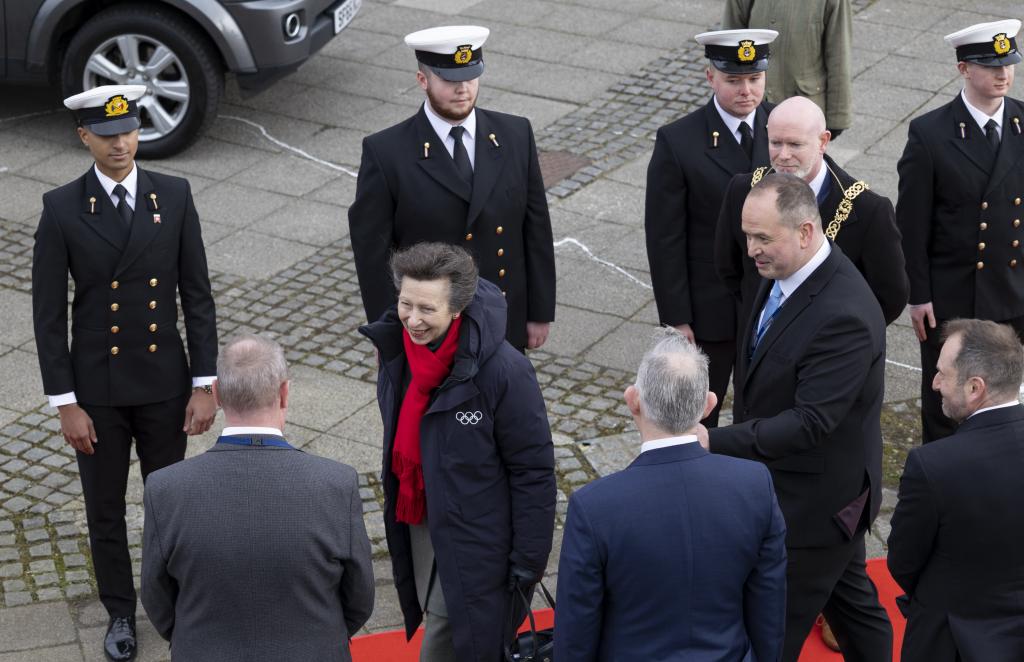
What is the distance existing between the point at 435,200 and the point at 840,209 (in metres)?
1.61

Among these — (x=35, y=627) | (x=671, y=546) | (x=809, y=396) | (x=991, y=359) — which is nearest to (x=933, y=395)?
(x=809, y=396)

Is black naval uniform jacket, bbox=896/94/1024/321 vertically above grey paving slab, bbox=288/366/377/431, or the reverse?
black naval uniform jacket, bbox=896/94/1024/321

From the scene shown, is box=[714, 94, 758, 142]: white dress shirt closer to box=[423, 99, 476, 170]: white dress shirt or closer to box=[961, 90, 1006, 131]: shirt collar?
box=[961, 90, 1006, 131]: shirt collar

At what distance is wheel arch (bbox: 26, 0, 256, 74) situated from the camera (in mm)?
9773

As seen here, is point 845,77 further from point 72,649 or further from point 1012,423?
point 72,649

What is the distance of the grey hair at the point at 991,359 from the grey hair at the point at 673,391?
33.2 inches

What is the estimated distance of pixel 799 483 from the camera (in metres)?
4.60

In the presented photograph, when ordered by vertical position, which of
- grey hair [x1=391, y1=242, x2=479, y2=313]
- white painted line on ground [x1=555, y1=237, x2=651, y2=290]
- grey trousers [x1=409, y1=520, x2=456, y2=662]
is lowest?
white painted line on ground [x1=555, y1=237, x2=651, y2=290]

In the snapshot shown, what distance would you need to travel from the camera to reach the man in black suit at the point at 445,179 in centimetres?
581

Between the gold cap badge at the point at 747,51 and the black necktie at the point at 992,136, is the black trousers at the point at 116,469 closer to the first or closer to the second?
the gold cap badge at the point at 747,51

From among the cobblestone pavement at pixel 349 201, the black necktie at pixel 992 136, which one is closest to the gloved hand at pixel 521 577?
the cobblestone pavement at pixel 349 201

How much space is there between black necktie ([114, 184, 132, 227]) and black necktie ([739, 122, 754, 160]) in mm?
2528

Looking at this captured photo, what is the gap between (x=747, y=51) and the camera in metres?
6.00

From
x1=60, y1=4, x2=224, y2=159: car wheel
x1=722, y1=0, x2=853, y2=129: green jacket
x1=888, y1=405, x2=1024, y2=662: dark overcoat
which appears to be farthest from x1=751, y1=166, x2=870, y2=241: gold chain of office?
x1=60, y1=4, x2=224, y2=159: car wheel
